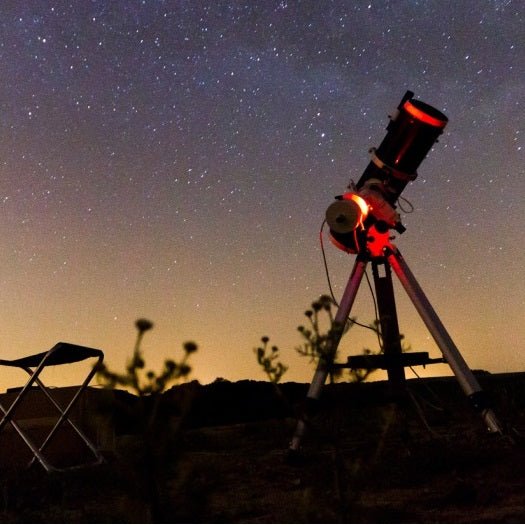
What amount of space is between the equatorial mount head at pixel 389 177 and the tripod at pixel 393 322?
134 mm

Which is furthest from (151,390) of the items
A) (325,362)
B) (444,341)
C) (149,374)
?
(444,341)

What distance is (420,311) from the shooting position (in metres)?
5.05

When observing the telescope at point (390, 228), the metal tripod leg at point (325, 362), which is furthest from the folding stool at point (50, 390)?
the telescope at point (390, 228)

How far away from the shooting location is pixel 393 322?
5.38m

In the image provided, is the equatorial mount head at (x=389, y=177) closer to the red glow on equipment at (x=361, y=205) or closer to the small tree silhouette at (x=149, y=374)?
the red glow on equipment at (x=361, y=205)

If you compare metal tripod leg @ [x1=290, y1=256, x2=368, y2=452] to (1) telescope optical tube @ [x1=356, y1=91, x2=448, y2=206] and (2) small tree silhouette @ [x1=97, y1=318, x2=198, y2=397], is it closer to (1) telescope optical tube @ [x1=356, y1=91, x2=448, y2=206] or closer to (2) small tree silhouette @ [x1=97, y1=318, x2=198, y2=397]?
(1) telescope optical tube @ [x1=356, y1=91, x2=448, y2=206]

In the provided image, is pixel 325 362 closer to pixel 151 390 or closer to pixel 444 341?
pixel 444 341

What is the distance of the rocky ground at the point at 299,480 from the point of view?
112 inches

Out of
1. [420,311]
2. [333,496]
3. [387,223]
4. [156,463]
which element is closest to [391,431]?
[420,311]

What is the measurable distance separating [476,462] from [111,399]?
301 cm

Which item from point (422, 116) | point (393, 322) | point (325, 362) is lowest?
point (325, 362)

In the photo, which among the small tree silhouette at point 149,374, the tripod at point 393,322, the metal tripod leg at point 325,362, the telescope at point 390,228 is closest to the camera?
the small tree silhouette at point 149,374

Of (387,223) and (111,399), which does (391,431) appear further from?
(111,399)

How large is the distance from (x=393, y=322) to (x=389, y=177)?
1.21 metres
